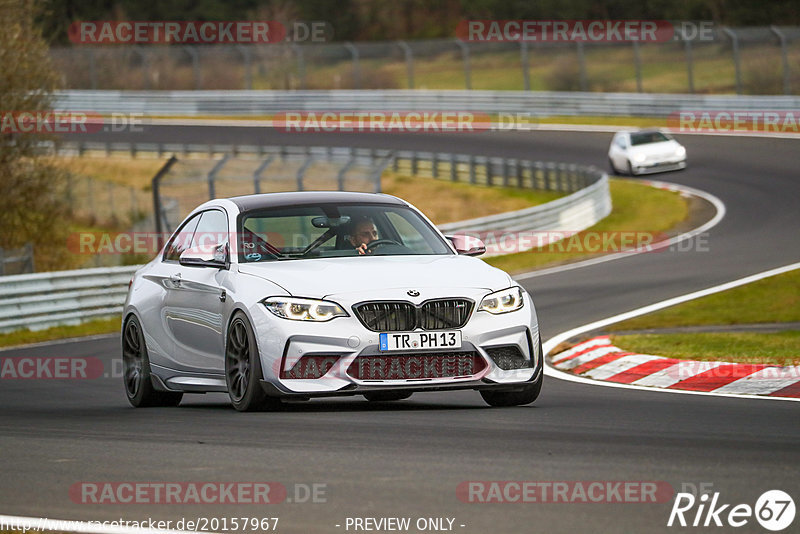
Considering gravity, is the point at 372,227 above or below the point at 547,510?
above

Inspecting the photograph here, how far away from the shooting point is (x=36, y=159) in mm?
29422

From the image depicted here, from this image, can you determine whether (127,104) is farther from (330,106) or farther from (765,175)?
(765,175)

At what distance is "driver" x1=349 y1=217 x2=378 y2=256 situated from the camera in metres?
10.0

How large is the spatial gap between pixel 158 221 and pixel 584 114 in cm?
2637

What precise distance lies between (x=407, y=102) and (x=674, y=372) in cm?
4333

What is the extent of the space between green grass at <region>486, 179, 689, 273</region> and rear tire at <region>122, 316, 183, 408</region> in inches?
571

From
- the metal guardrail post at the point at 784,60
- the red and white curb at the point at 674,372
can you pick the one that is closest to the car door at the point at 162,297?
the red and white curb at the point at 674,372

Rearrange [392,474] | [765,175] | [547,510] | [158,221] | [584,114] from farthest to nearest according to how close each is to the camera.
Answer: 1. [584,114]
2. [765,175]
3. [158,221]
4. [392,474]
5. [547,510]

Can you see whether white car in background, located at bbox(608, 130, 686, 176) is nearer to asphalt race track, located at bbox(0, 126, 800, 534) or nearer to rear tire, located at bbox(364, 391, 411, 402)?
asphalt race track, located at bbox(0, 126, 800, 534)

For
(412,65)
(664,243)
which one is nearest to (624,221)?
(664,243)

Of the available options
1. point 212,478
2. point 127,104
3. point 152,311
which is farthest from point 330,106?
point 212,478
